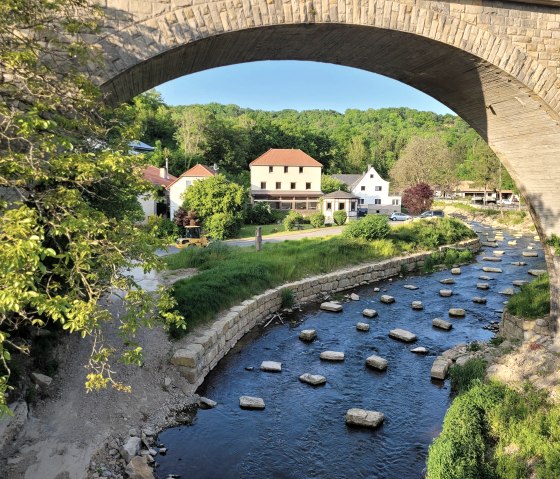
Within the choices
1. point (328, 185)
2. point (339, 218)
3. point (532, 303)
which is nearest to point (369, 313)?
point (532, 303)

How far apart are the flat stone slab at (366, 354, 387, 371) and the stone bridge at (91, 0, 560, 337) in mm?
4070

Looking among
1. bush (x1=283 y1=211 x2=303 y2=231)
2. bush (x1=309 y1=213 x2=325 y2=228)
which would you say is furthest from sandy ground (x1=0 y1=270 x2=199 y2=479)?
bush (x1=309 y1=213 x2=325 y2=228)

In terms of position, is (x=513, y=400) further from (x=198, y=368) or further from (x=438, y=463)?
(x=198, y=368)

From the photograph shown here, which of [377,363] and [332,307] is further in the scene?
[332,307]

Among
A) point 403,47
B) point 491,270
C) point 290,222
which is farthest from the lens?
point 290,222

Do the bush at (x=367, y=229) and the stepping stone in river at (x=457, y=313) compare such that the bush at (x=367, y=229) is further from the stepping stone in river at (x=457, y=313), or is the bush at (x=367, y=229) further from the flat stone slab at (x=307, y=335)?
the flat stone slab at (x=307, y=335)

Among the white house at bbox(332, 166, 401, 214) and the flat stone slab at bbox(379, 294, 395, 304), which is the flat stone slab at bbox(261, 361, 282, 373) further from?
the white house at bbox(332, 166, 401, 214)

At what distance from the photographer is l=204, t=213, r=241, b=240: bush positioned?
912 inches

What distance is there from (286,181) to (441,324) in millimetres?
27087

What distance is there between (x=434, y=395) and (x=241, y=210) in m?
18.1

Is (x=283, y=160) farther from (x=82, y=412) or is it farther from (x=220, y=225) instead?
(x=82, y=412)

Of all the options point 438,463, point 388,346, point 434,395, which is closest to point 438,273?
point 388,346

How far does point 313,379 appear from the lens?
8312mm

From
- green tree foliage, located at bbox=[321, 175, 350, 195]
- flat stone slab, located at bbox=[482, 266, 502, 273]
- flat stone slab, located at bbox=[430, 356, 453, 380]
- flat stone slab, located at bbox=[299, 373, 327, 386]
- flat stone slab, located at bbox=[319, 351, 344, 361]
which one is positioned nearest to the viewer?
flat stone slab, located at bbox=[299, 373, 327, 386]
